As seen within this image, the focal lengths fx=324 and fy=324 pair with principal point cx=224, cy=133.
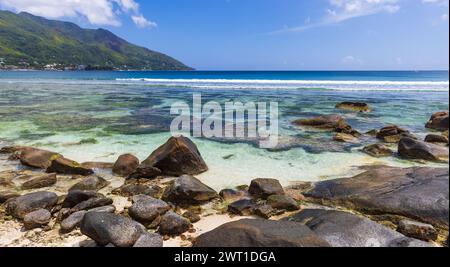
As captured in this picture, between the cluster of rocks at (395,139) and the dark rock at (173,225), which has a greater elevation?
the cluster of rocks at (395,139)

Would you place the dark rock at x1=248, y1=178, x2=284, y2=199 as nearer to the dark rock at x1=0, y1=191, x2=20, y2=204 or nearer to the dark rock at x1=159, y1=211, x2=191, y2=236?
the dark rock at x1=159, y1=211, x2=191, y2=236

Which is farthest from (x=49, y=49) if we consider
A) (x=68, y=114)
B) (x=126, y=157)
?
(x=126, y=157)

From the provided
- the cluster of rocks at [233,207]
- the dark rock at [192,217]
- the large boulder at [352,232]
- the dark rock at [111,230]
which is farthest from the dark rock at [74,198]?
the large boulder at [352,232]

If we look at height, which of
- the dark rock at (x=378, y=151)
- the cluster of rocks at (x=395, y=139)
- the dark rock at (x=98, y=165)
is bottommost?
the dark rock at (x=98, y=165)

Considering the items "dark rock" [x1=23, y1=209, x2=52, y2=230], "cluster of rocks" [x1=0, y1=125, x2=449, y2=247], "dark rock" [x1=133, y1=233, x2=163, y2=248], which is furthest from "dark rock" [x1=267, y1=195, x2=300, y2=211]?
"dark rock" [x1=23, y1=209, x2=52, y2=230]

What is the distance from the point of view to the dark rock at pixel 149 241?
439cm

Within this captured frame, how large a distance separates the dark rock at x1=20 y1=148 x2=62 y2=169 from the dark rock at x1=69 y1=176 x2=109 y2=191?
6.36 feet

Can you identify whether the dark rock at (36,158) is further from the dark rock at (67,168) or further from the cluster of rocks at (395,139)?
the cluster of rocks at (395,139)

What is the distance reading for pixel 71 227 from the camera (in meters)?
5.12

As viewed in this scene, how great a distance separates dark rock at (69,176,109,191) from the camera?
22.9ft

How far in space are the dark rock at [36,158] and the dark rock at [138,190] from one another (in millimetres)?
2736

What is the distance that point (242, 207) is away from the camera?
6.01 meters

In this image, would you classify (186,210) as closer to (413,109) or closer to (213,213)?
(213,213)

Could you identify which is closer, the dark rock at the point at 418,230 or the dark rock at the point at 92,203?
the dark rock at the point at 418,230
